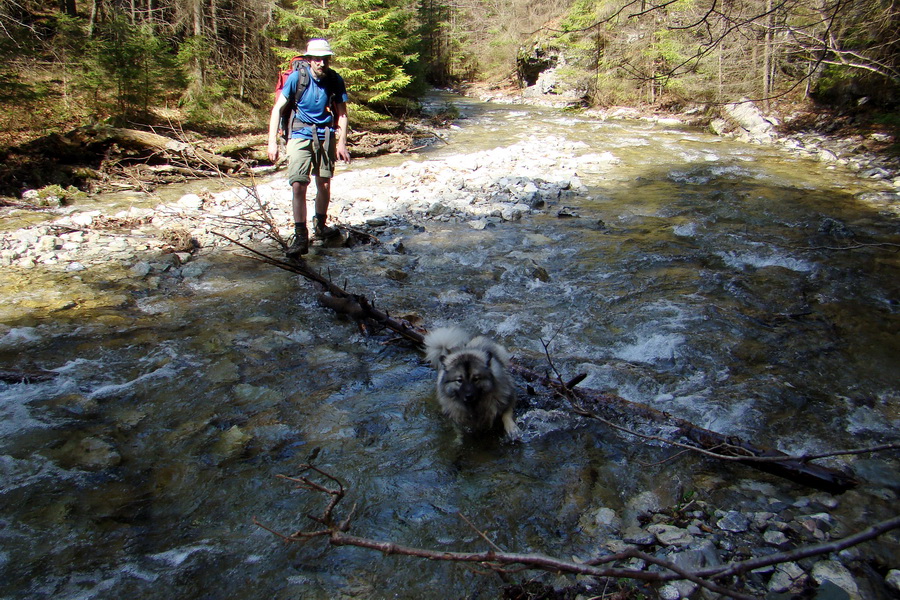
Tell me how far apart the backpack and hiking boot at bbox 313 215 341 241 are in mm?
1366

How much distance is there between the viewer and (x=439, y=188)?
36.8 feet

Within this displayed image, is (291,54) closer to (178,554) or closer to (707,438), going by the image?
(178,554)

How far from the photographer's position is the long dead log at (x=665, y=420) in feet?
10.4

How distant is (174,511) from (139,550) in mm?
303

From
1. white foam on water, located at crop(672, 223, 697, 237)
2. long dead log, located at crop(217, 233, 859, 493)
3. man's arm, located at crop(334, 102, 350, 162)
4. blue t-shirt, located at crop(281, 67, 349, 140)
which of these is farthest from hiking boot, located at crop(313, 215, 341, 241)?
white foam on water, located at crop(672, 223, 697, 237)

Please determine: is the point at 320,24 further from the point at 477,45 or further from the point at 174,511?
the point at 477,45

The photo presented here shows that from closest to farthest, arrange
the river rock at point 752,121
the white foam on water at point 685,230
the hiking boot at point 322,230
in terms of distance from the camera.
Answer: the hiking boot at point 322,230 → the white foam on water at point 685,230 → the river rock at point 752,121

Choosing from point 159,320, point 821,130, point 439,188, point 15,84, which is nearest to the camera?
point 159,320

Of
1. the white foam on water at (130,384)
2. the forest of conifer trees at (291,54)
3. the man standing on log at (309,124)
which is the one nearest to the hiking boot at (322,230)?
the man standing on log at (309,124)

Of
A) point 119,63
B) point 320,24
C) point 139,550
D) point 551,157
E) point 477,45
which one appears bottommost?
point 139,550

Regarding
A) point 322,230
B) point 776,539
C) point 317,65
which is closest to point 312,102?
point 317,65

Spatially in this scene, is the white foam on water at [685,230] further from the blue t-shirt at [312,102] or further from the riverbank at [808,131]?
the blue t-shirt at [312,102]

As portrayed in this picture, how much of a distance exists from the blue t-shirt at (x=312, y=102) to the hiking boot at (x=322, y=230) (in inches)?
52.8

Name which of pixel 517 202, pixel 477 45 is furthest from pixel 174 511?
pixel 477 45
